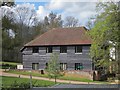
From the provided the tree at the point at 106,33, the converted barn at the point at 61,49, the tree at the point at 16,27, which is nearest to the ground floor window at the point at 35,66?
the converted barn at the point at 61,49

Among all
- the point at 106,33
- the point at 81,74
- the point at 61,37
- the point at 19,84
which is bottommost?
the point at 81,74

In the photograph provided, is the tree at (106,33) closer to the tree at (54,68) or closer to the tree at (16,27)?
the tree at (16,27)

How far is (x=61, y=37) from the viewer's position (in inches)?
429

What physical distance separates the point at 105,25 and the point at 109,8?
0.24 meters

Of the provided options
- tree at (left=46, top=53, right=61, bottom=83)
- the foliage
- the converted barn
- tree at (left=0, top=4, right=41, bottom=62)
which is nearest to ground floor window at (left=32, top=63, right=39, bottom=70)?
the converted barn

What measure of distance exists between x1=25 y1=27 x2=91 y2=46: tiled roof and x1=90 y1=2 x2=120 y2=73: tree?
653cm

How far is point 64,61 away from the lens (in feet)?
34.5

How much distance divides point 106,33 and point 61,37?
7655mm

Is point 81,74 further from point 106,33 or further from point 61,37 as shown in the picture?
point 106,33

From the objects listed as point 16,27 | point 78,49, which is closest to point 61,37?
point 78,49

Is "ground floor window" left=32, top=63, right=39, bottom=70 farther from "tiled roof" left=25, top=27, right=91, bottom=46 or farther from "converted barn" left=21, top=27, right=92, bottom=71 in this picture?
"tiled roof" left=25, top=27, right=91, bottom=46

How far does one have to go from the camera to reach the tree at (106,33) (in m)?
3.10

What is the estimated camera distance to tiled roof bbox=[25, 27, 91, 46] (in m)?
10.4

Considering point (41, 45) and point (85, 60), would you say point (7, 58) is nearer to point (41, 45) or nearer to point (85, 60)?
point (41, 45)
